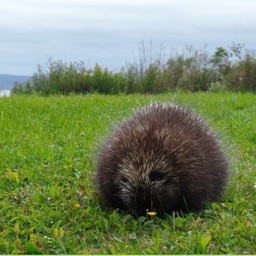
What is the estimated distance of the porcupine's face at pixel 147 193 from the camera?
485 centimetres

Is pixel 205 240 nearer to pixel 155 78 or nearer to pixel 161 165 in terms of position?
pixel 161 165

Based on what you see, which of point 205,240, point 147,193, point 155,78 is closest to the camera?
point 205,240

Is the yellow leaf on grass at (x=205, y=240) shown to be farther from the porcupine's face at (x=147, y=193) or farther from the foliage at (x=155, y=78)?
the foliage at (x=155, y=78)

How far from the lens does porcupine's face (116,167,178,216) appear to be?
4.85m

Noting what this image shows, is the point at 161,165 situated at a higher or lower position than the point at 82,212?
higher

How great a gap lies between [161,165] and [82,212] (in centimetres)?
80

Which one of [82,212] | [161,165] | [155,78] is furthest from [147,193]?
[155,78]

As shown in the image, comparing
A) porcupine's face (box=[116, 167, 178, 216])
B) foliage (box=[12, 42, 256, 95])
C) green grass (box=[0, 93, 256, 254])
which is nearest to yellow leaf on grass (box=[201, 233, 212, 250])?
green grass (box=[0, 93, 256, 254])

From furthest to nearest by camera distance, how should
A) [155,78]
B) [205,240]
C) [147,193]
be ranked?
[155,78] < [147,193] < [205,240]

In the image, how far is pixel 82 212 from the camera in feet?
17.0

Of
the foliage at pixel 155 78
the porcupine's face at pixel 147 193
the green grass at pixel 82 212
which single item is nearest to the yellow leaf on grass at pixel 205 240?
the green grass at pixel 82 212

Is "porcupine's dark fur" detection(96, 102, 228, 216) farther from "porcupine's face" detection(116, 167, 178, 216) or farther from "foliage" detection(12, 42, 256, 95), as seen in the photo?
"foliage" detection(12, 42, 256, 95)

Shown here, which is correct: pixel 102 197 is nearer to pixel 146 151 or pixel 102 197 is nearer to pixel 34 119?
pixel 146 151

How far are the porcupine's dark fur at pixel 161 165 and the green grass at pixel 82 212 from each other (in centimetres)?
15
